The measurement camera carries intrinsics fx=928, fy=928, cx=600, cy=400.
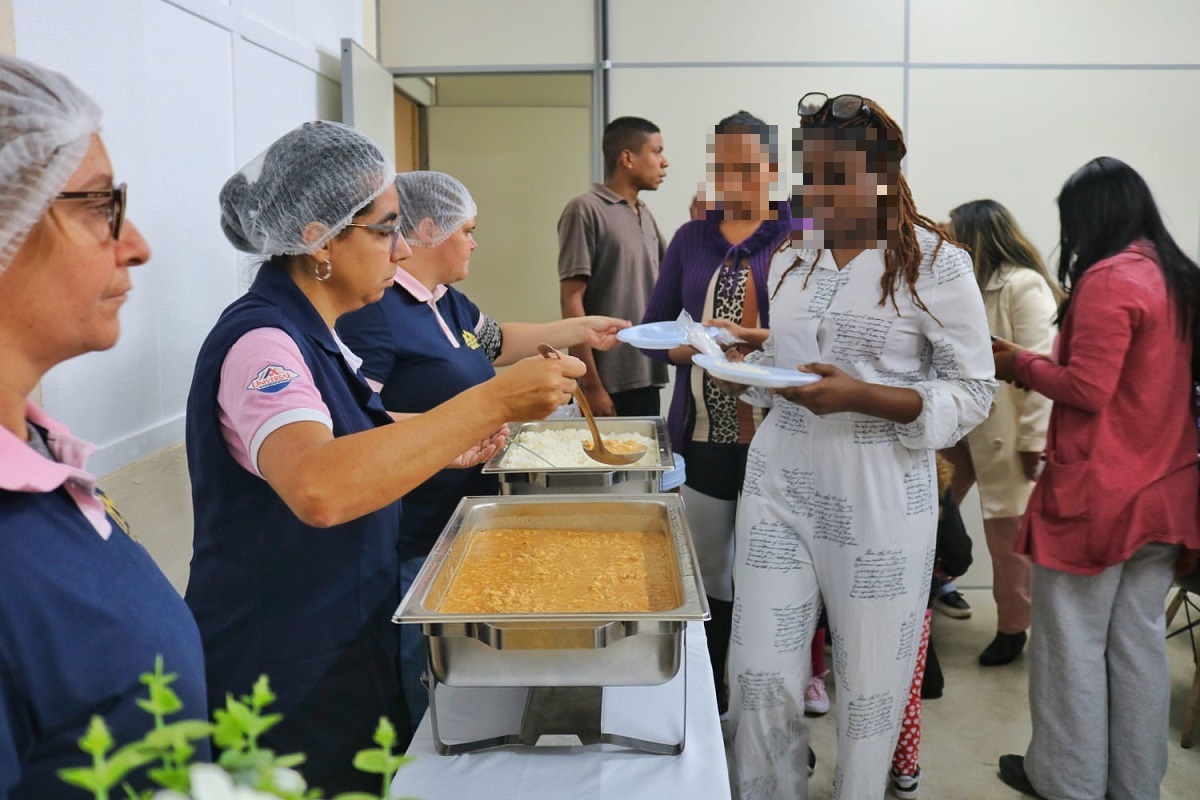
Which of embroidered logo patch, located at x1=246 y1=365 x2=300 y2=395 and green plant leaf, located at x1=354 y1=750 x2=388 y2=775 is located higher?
embroidered logo patch, located at x1=246 y1=365 x2=300 y2=395

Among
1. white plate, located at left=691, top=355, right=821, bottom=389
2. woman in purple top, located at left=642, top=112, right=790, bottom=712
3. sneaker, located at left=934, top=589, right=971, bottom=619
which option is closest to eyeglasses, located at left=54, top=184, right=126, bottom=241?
white plate, located at left=691, top=355, right=821, bottom=389

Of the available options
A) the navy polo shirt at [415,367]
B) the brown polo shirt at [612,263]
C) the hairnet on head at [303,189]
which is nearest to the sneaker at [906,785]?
the navy polo shirt at [415,367]

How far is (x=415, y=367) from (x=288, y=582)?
0.65 meters

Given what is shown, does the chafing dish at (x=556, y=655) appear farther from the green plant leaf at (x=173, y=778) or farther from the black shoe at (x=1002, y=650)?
the black shoe at (x=1002, y=650)

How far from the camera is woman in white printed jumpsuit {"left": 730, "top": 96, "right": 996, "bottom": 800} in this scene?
63.2 inches

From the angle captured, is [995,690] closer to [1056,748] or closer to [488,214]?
[1056,748]

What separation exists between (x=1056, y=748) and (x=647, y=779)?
1.49m

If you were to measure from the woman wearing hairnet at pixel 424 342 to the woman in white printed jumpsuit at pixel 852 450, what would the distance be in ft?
1.95

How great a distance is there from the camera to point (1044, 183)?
3.59 m

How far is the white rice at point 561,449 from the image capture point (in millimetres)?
1934

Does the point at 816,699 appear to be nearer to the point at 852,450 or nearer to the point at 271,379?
the point at 852,450

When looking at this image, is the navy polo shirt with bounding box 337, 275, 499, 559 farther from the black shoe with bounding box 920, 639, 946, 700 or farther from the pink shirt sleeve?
the black shoe with bounding box 920, 639, 946, 700

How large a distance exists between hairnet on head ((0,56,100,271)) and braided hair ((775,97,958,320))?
→ 3.95ft

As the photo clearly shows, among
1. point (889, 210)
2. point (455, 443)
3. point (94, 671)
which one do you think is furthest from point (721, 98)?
point (94, 671)
